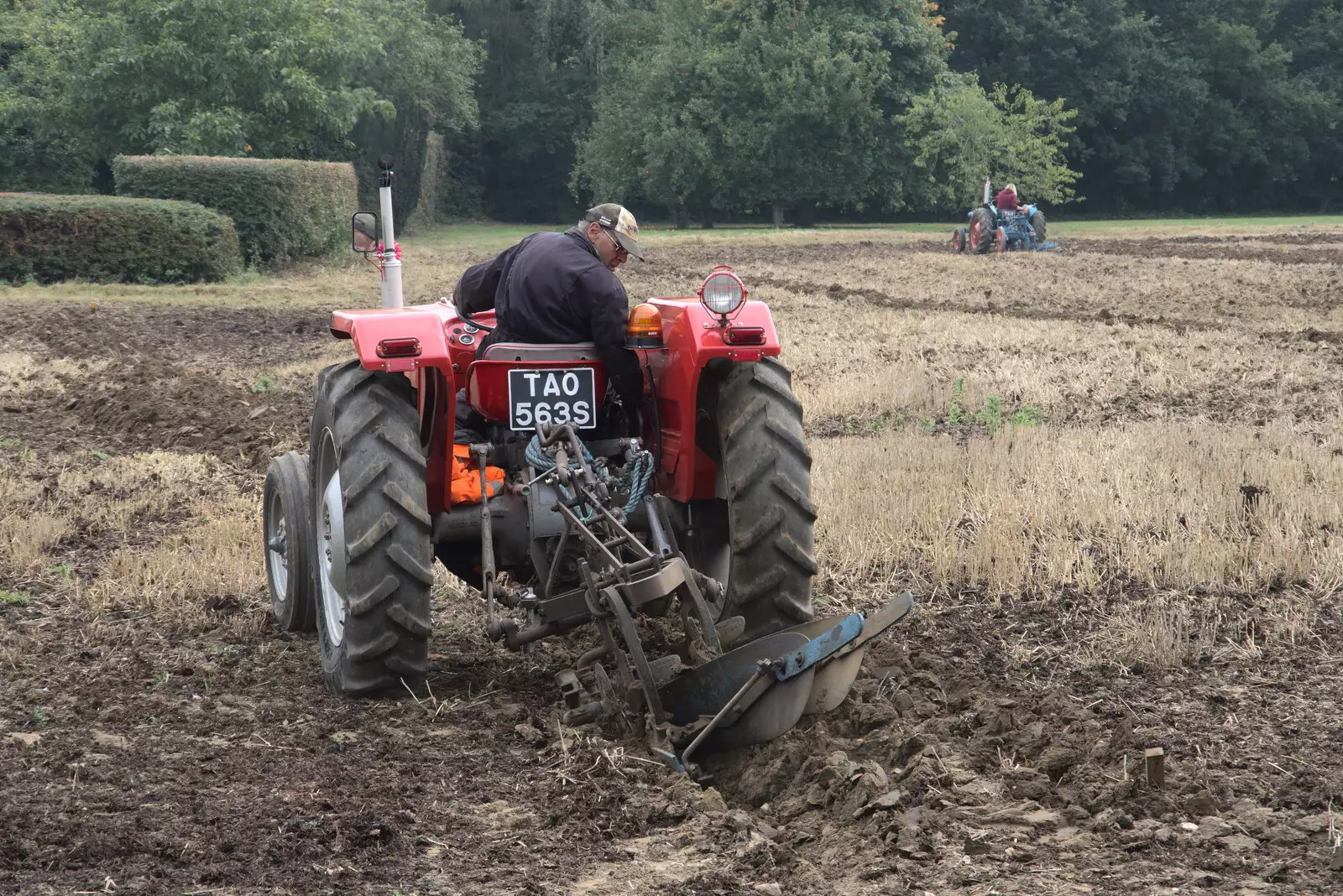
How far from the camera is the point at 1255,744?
190 inches

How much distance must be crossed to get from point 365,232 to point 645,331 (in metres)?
2.38

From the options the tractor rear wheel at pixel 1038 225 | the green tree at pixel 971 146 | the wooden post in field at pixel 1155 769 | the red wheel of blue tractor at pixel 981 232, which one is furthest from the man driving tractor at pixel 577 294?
the green tree at pixel 971 146

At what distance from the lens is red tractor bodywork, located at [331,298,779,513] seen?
18.1ft

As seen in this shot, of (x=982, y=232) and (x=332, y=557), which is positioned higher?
(x=982, y=232)

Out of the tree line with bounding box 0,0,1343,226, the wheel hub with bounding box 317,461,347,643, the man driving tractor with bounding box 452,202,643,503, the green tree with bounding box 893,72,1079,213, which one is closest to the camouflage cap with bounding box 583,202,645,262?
the man driving tractor with bounding box 452,202,643,503

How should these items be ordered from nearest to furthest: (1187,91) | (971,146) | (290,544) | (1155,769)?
(1155,769)
(290,544)
(971,146)
(1187,91)

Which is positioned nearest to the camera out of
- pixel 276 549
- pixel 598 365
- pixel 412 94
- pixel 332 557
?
pixel 332 557

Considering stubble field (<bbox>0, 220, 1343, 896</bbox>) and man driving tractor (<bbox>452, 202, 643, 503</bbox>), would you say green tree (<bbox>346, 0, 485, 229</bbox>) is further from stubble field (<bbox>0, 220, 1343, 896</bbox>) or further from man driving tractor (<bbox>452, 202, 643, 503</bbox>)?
man driving tractor (<bbox>452, 202, 643, 503</bbox>)

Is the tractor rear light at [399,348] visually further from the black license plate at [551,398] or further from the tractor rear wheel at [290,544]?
the tractor rear wheel at [290,544]

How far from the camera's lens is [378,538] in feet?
17.2

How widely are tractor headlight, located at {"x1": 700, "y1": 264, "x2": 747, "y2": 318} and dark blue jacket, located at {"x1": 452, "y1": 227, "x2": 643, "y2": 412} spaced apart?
0.41 m

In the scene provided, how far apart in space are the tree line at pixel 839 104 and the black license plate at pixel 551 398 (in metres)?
34.5

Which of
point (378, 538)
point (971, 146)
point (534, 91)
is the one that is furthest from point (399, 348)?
point (534, 91)

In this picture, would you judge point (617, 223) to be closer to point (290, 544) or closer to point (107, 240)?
point (290, 544)
